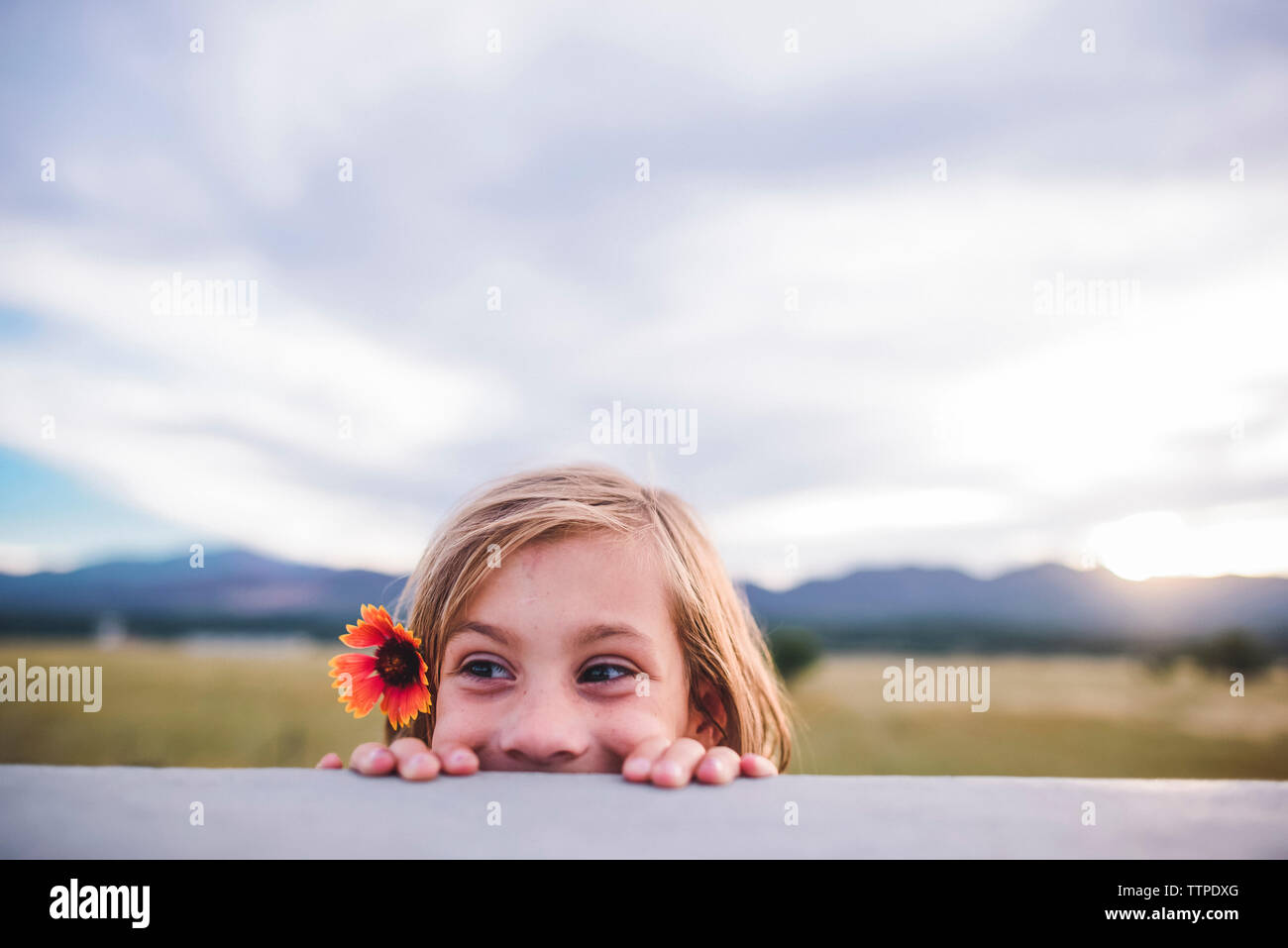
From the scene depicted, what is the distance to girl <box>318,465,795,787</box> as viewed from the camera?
1.57m

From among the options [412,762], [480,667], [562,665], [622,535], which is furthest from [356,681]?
[412,762]

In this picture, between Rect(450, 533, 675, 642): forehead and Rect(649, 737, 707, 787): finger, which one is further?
Rect(450, 533, 675, 642): forehead

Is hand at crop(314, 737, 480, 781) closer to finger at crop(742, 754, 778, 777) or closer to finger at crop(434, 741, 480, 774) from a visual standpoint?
finger at crop(434, 741, 480, 774)

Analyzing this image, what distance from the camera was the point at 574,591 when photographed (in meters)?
1.71

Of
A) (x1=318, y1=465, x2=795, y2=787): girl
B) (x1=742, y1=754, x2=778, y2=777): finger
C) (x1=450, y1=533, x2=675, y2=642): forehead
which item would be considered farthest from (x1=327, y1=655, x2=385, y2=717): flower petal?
(x1=742, y1=754, x2=778, y2=777): finger

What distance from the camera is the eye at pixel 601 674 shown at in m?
1.66

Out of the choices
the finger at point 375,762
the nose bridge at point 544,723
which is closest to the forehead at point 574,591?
the nose bridge at point 544,723

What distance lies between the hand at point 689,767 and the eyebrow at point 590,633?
1.05 feet

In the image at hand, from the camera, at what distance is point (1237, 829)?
0.96m

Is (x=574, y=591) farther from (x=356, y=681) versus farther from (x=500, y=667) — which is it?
(x=356, y=681)

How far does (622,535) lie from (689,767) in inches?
29.9
